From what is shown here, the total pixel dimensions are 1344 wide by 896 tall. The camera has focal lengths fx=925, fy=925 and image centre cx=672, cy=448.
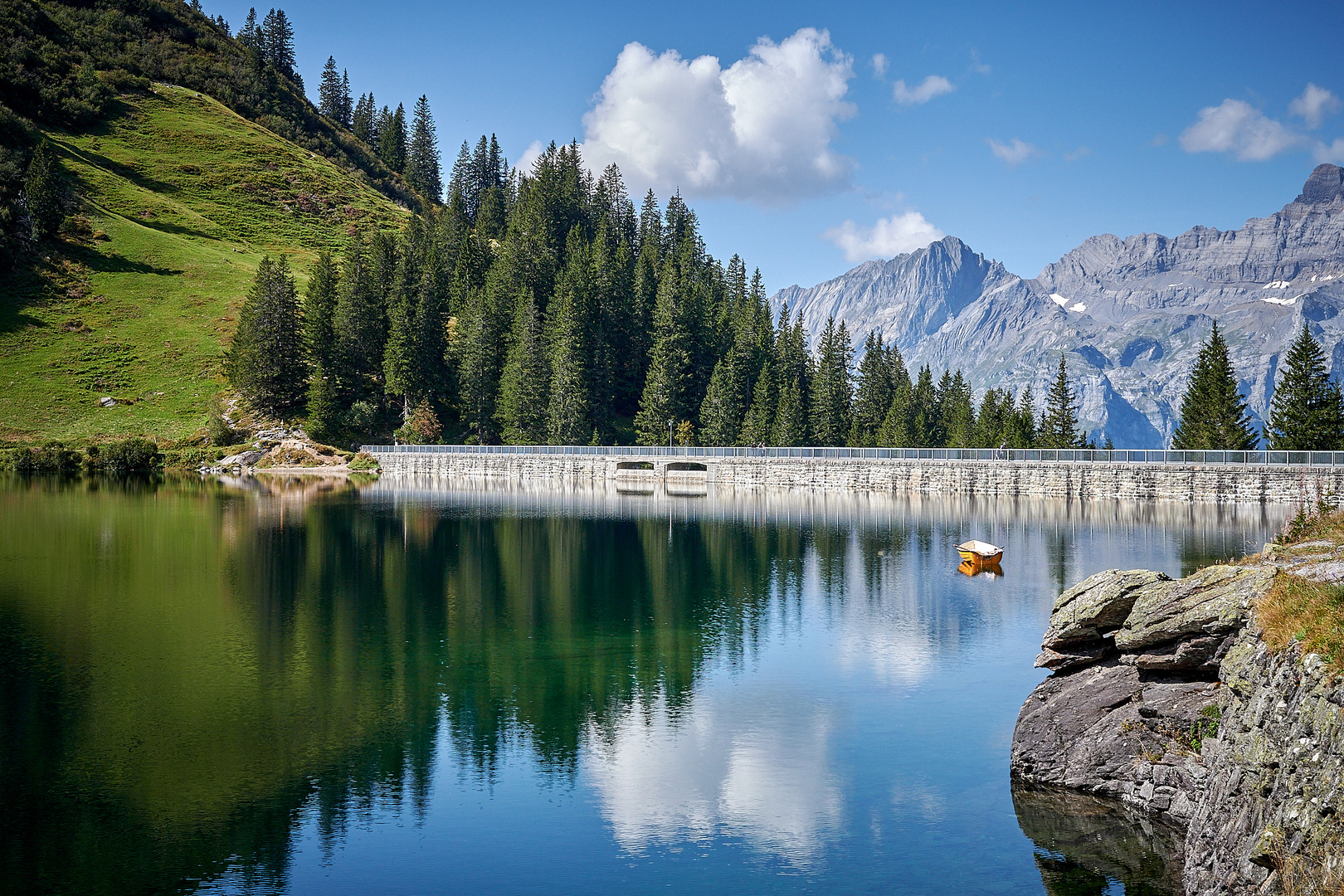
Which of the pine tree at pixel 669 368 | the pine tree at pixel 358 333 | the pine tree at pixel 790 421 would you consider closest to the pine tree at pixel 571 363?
the pine tree at pixel 669 368

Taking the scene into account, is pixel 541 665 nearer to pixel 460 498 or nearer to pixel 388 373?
pixel 460 498

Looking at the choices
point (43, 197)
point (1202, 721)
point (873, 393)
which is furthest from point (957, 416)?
point (43, 197)

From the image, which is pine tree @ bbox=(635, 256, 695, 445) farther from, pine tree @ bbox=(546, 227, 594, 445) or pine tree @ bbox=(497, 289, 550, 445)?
pine tree @ bbox=(497, 289, 550, 445)

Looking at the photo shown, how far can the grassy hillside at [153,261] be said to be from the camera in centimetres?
11569

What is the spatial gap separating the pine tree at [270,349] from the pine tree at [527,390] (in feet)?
88.8

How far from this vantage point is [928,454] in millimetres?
97062

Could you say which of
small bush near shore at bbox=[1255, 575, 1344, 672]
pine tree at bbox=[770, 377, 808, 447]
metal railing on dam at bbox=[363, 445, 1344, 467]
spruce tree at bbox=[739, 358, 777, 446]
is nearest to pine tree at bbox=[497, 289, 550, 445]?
metal railing on dam at bbox=[363, 445, 1344, 467]

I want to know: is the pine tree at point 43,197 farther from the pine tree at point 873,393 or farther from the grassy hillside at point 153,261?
the pine tree at point 873,393

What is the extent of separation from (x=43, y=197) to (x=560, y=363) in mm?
83877

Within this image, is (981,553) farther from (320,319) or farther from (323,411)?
(320,319)

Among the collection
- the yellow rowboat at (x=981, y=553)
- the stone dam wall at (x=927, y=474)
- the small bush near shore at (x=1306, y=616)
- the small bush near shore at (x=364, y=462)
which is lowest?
the yellow rowboat at (x=981, y=553)

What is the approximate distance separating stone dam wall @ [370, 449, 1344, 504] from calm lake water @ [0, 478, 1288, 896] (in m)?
25.7

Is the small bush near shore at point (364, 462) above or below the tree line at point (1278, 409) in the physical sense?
below

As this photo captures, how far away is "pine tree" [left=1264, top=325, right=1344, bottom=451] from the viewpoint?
86375 mm
